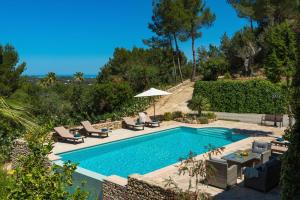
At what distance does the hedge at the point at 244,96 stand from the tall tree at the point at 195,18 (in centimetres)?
941

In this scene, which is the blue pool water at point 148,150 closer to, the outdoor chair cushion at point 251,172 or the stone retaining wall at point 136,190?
the stone retaining wall at point 136,190

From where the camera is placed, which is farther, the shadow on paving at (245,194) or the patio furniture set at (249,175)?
the patio furniture set at (249,175)

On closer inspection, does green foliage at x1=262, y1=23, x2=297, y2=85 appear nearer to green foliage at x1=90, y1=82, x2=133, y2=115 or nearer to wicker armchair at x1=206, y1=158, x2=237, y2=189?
wicker armchair at x1=206, y1=158, x2=237, y2=189

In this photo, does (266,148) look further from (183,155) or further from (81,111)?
(81,111)

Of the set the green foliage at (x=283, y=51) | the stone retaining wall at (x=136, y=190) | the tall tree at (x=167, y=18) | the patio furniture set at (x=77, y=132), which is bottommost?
the stone retaining wall at (x=136, y=190)

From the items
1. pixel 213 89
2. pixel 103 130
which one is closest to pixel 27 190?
pixel 103 130

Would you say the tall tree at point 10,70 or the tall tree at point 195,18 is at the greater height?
the tall tree at point 195,18

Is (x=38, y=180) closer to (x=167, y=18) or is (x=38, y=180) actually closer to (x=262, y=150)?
(x=262, y=150)

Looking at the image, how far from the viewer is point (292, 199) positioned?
16.3 ft

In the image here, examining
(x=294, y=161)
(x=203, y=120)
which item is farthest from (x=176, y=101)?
(x=294, y=161)

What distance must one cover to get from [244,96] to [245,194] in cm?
1593

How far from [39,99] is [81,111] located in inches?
179

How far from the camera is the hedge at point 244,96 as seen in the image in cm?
2189

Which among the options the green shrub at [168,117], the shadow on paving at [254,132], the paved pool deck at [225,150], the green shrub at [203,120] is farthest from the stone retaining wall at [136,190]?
the green shrub at [168,117]
